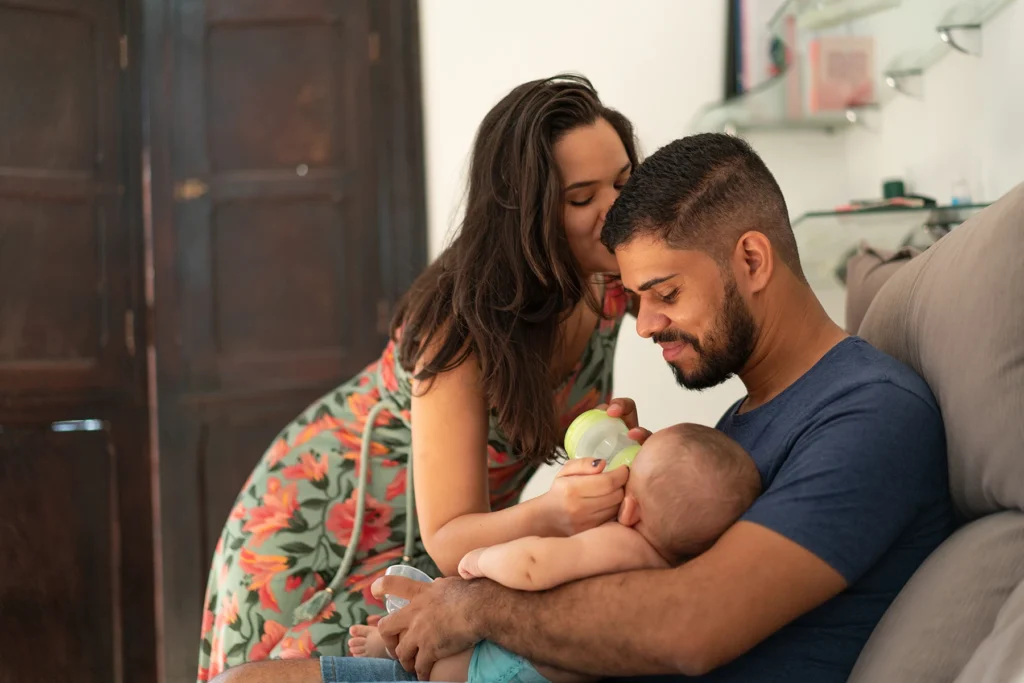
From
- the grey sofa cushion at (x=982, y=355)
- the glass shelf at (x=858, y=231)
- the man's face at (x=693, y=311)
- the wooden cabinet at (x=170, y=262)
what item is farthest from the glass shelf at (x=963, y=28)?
the wooden cabinet at (x=170, y=262)

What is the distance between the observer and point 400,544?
5.99 ft

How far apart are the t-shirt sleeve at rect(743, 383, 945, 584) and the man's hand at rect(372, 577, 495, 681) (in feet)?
1.27

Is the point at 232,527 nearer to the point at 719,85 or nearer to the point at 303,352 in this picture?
the point at 303,352

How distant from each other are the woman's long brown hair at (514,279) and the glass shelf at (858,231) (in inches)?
31.7

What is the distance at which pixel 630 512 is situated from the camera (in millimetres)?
1246

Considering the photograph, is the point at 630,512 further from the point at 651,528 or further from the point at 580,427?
the point at 580,427

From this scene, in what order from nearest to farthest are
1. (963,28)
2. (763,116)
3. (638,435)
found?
(638,435) → (963,28) → (763,116)

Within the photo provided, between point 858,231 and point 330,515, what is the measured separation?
1.37m

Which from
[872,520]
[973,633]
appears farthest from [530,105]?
[973,633]

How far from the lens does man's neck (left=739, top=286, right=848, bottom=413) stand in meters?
1.30

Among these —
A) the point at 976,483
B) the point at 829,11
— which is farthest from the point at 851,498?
the point at 829,11

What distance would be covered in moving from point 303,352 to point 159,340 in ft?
1.57

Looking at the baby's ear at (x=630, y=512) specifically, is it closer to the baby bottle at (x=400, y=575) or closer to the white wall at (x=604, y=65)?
the baby bottle at (x=400, y=575)

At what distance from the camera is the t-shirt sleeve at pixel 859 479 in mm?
1049
